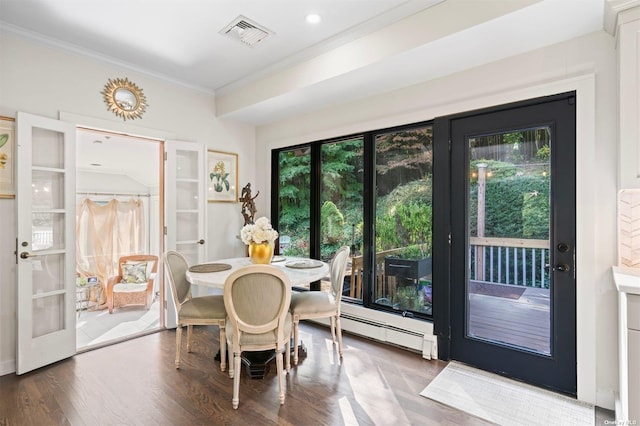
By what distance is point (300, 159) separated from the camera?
419cm

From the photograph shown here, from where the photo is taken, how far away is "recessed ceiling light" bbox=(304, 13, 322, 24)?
2.51 meters

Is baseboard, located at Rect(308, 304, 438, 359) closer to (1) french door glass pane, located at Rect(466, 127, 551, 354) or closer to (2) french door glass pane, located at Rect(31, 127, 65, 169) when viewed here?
(1) french door glass pane, located at Rect(466, 127, 551, 354)

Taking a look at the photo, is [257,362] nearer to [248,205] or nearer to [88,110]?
[248,205]

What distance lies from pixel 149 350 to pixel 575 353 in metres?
3.52

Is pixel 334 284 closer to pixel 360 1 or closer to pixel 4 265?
pixel 360 1

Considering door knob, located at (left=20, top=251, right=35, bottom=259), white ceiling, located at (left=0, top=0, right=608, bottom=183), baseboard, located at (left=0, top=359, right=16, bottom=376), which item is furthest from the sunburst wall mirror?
baseboard, located at (left=0, top=359, right=16, bottom=376)

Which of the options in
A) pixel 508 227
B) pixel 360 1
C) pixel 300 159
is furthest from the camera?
pixel 300 159

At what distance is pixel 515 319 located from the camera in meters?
2.59

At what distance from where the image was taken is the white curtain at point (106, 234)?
5.35 m

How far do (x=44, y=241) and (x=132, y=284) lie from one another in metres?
2.04

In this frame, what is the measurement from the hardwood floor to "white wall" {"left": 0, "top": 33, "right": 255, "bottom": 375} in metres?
0.70

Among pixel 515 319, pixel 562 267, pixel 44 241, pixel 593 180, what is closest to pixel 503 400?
pixel 515 319

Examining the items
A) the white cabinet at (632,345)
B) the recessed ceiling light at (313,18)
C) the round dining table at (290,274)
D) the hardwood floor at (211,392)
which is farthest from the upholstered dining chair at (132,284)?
the white cabinet at (632,345)

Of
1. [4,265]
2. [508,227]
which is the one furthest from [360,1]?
[4,265]
